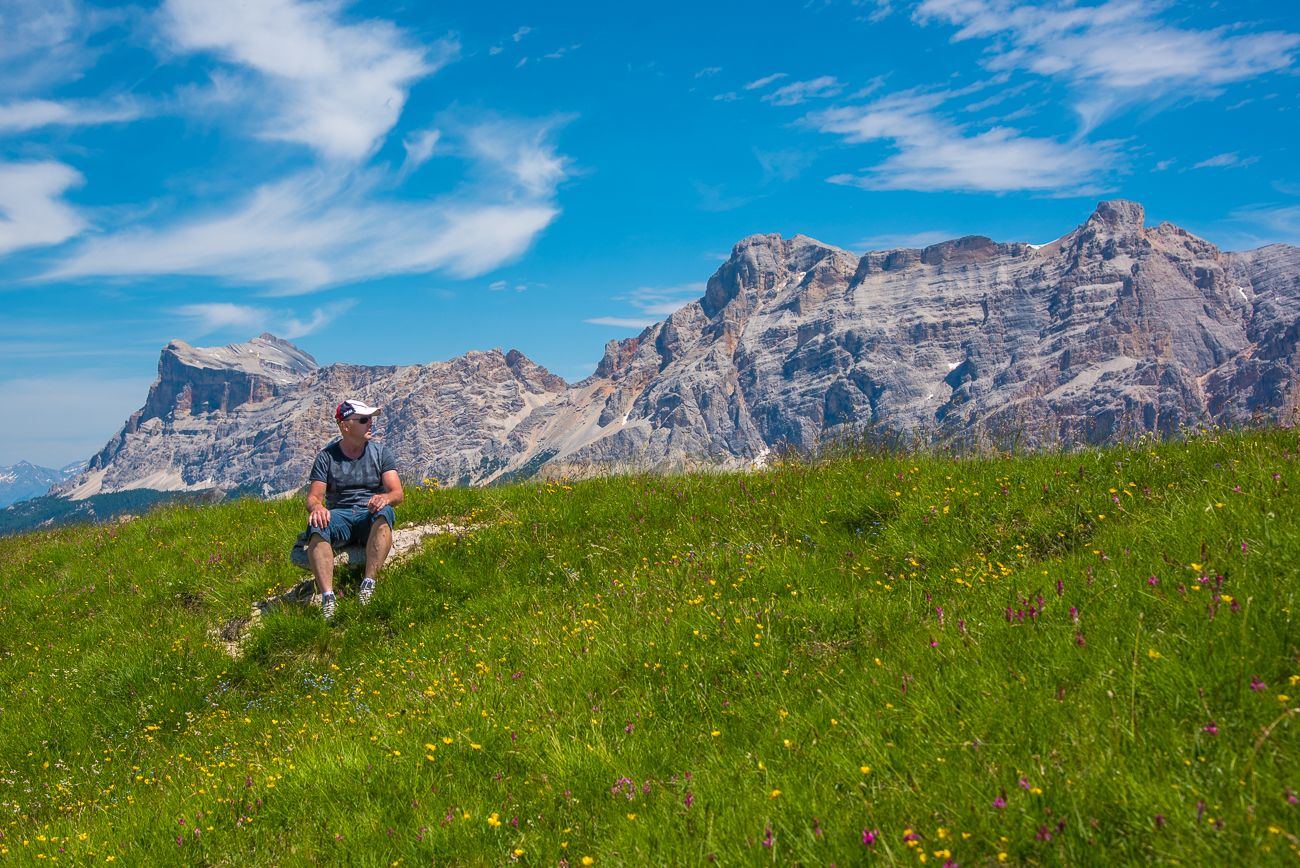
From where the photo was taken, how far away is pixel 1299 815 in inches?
93.0

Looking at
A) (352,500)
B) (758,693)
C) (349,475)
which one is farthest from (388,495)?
(758,693)

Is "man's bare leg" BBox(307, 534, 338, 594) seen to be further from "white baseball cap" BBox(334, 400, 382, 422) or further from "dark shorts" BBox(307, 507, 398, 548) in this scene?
"white baseball cap" BBox(334, 400, 382, 422)

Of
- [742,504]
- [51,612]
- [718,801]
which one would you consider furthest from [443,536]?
[718,801]

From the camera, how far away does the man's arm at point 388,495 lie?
8.73 metres

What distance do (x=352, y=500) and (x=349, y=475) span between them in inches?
14.6

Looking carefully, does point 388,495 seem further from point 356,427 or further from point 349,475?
point 356,427

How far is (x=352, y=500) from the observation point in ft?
30.9

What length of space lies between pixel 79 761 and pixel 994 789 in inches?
336

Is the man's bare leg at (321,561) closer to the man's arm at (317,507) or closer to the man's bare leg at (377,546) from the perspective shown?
the man's arm at (317,507)

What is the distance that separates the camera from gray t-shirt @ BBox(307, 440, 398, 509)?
9391mm

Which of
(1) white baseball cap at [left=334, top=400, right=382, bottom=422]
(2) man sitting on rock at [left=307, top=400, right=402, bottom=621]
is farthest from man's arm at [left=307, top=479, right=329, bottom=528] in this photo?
(1) white baseball cap at [left=334, top=400, right=382, bottom=422]

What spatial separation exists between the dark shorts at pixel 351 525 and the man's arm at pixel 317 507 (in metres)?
0.17

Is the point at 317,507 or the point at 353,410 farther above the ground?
the point at 353,410

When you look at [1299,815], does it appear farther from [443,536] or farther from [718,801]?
[443,536]
